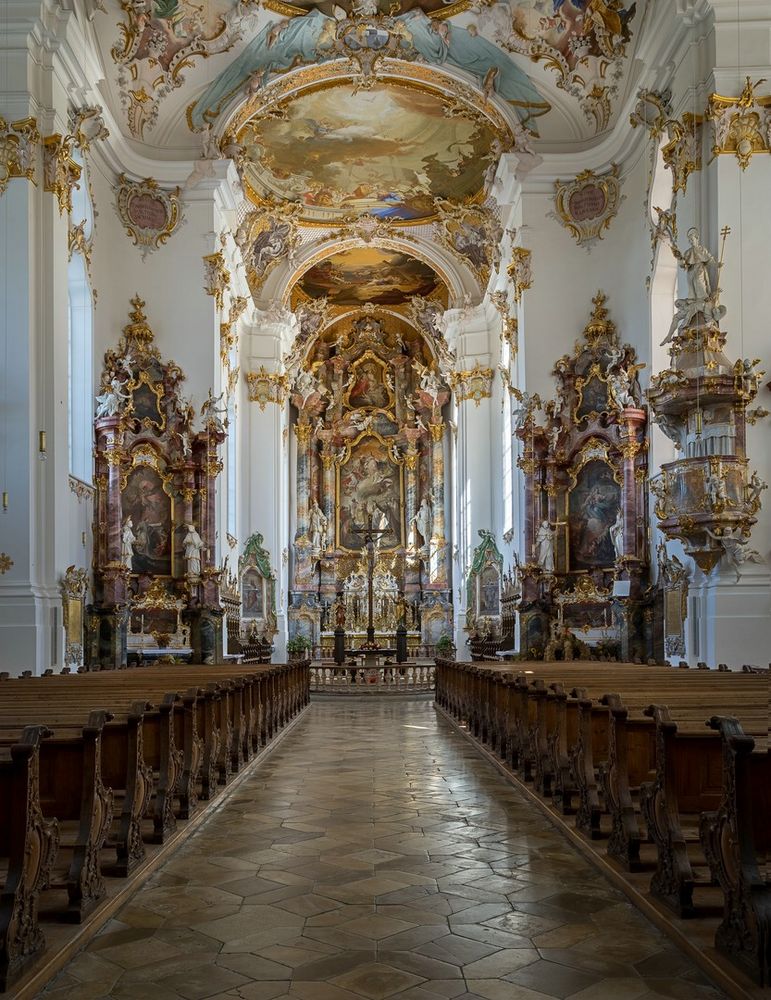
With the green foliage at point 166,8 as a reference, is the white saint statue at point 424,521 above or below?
below

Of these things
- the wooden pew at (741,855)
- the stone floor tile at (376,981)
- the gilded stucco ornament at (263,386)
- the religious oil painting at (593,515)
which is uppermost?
the gilded stucco ornament at (263,386)

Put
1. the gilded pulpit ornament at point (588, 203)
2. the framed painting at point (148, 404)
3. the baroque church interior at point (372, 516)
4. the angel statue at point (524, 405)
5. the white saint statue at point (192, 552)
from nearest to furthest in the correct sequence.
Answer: the baroque church interior at point (372, 516) < the white saint statue at point (192, 552) < the framed painting at point (148, 404) < the angel statue at point (524, 405) < the gilded pulpit ornament at point (588, 203)

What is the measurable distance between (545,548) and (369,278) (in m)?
14.2

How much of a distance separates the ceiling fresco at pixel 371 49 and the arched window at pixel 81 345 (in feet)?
8.27

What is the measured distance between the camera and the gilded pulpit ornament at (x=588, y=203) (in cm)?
2008

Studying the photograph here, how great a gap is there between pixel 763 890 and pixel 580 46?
1796 cm

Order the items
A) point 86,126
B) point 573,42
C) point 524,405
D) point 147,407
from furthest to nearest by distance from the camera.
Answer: point 524,405, point 147,407, point 573,42, point 86,126

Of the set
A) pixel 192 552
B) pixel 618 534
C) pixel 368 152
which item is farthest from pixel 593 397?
pixel 368 152

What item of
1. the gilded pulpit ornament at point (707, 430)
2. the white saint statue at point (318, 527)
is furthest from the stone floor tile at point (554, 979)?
the white saint statue at point (318, 527)

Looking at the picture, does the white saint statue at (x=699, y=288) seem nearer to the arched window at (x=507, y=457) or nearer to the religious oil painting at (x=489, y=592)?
the arched window at (x=507, y=457)

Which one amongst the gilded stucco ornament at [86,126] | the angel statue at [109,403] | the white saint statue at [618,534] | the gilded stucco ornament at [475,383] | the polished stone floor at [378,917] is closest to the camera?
the polished stone floor at [378,917]

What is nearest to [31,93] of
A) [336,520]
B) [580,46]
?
[580,46]

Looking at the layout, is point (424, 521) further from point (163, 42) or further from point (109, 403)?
point (163, 42)

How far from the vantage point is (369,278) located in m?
31.3
